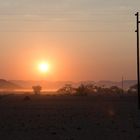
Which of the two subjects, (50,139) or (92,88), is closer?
(50,139)

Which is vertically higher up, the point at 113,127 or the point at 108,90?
the point at 108,90

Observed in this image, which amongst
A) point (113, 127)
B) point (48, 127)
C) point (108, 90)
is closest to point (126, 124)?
point (113, 127)

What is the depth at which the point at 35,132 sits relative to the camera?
27422mm

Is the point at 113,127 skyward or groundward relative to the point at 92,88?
groundward

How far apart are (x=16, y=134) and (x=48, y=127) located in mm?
3965

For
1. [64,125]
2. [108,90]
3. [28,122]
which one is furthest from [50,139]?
[108,90]

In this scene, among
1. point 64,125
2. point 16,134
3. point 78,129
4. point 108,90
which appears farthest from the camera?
point 108,90

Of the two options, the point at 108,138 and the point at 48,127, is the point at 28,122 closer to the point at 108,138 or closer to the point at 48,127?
the point at 48,127

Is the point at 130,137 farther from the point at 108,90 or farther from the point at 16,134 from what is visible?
the point at 108,90

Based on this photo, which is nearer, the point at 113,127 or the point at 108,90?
the point at 113,127

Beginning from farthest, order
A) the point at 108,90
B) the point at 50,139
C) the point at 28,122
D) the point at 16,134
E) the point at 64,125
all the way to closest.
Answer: the point at 108,90, the point at 28,122, the point at 64,125, the point at 16,134, the point at 50,139

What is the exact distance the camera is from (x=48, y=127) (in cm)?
3028

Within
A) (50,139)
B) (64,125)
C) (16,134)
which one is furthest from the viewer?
(64,125)

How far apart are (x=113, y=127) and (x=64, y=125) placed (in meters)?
2.85
